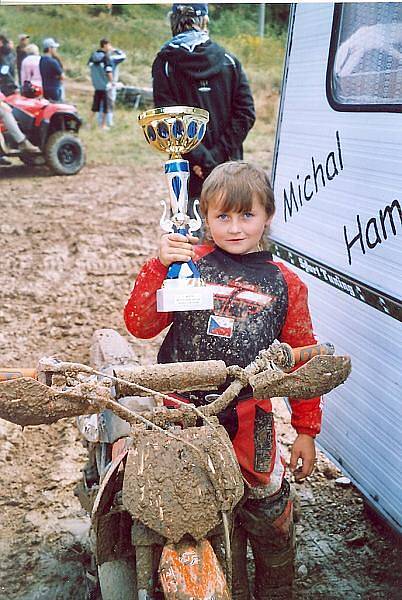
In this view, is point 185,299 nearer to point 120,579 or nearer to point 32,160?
point 120,579

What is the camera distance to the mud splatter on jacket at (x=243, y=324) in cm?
235

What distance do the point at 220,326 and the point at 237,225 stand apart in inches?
12.8

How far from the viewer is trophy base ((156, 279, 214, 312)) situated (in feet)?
7.29

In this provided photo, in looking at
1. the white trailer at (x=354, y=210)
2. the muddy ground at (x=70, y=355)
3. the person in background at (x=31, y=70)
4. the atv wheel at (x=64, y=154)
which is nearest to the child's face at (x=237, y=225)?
the white trailer at (x=354, y=210)

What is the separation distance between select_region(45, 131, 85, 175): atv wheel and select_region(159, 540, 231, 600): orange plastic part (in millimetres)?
9406

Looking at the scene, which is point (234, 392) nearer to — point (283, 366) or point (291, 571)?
point (283, 366)

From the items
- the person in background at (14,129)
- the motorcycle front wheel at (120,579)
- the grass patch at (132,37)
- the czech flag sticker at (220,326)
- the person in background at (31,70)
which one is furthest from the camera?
the grass patch at (132,37)

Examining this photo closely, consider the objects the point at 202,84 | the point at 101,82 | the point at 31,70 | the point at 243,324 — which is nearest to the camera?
the point at 243,324

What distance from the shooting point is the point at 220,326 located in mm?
2363

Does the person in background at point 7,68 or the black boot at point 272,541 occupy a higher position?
the black boot at point 272,541

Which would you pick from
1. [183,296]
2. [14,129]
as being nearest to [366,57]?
[183,296]

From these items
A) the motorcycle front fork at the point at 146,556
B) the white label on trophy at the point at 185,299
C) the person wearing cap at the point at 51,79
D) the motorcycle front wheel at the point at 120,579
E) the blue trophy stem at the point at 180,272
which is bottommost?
the person wearing cap at the point at 51,79

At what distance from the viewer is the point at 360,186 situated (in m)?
2.86

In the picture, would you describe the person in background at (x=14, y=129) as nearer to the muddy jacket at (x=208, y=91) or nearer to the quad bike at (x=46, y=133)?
the quad bike at (x=46, y=133)
